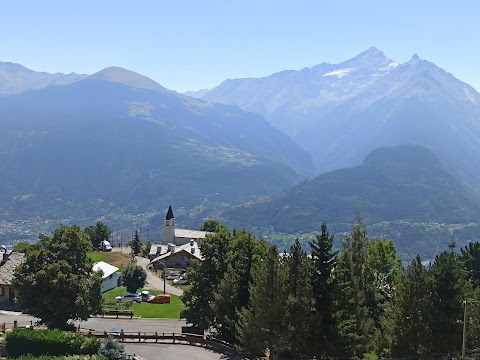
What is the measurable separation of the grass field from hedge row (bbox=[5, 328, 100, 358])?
2938 inches

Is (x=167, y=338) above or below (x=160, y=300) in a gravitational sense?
above

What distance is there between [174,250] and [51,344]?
87.3 m

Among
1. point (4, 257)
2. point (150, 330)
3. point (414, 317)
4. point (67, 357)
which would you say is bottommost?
point (150, 330)

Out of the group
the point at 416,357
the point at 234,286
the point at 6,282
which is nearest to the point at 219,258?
the point at 234,286

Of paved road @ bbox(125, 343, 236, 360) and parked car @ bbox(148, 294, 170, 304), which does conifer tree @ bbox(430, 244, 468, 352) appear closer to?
paved road @ bbox(125, 343, 236, 360)

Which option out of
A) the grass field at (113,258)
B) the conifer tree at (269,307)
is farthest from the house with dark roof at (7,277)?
the conifer tree at (269,307)

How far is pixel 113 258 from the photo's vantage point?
13650cm

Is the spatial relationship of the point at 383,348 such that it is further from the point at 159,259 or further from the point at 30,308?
the point at 159,259

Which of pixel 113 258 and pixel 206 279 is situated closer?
pixel 206 279

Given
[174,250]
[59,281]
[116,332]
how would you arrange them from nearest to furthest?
[59,281]
[116,332]
[174,250]

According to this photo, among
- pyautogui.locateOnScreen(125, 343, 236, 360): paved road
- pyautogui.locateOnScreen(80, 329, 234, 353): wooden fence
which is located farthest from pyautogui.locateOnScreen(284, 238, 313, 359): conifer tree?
pyautogui.locateOnScreen(80, 329, 234, 353): wooden fence

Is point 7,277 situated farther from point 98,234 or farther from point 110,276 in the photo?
point 98,234

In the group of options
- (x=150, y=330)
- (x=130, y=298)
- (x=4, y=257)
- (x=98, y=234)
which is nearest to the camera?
(x=150, y=330)

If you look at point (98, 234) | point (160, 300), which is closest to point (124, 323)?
point (160, 300)
